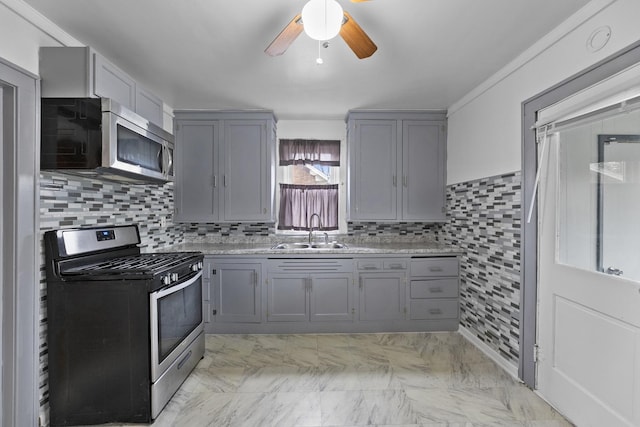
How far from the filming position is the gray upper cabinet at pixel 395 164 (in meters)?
3.46

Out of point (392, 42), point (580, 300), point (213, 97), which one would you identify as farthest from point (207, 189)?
point (580, 300)

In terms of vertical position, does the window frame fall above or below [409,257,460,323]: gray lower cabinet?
above

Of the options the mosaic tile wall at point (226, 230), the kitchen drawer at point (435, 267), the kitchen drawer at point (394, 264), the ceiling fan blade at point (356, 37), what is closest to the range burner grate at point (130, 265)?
the mosaic tile wall at point (226, 230)

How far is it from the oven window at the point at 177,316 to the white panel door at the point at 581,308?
2516 millimetres

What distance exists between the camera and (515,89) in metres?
2.33

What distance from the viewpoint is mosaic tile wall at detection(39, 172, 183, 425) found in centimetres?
181

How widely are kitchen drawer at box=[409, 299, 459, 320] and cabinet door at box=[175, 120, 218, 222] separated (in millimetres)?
2428

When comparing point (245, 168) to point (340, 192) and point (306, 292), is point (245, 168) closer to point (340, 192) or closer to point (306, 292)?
point (340, 192)

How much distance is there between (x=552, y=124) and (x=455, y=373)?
1930 millimetres

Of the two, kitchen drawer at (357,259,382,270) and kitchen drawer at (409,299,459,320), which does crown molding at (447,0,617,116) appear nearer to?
kitchen drawer at (357,259,382,270)

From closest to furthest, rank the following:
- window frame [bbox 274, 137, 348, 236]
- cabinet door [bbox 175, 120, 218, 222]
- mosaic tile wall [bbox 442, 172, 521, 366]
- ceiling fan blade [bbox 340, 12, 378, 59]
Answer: ceiling fan blade [bbox 340, 12, 378, 59]
mosaic tile wall [bbox 442, 172, 521, 366]
cabinet door [bbox 175, 120, 218, 222]
window frame [bbox 274, 137, 348, 236]

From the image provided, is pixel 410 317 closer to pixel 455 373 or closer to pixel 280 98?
pixel 455 373

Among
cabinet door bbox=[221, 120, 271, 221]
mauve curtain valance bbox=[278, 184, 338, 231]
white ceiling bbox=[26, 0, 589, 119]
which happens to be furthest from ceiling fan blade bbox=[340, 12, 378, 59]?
mauve curtain valance bbox=[278, 184, 338, 231]

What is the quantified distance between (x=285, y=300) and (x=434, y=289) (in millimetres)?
1561
